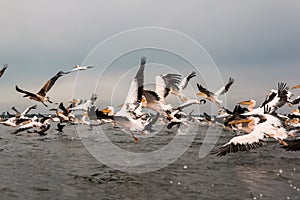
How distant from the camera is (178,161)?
53.9ft

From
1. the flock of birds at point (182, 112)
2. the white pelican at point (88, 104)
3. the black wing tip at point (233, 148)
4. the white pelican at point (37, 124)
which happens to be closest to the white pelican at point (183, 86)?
the flock of birds at point (182, 112)

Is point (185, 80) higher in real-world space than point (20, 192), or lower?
higher

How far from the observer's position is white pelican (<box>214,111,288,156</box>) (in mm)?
10672

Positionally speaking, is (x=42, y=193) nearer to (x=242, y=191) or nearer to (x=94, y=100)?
(x=242, y=191)

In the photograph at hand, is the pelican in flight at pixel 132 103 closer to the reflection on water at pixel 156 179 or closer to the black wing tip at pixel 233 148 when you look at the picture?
the reflection on water at pixel 156 179

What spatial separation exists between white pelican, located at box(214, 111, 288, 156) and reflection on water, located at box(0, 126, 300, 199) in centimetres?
116

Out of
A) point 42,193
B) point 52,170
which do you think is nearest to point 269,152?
point 52,170

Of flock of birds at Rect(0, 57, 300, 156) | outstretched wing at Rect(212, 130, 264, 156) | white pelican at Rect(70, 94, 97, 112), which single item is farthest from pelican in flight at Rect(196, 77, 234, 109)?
outstretched wing at Rect(212, 130, 264, 156)

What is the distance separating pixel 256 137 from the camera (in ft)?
36.2

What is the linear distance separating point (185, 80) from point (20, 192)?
12050 mm

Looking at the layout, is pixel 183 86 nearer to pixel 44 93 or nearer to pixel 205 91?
pixel 205 91

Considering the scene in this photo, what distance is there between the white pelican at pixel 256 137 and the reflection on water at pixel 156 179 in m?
1.16

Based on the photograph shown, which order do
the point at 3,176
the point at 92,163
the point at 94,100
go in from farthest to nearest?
the point at 94,100
the point at 92,163
the point at 3,176

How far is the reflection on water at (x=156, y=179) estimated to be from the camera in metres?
10.2
